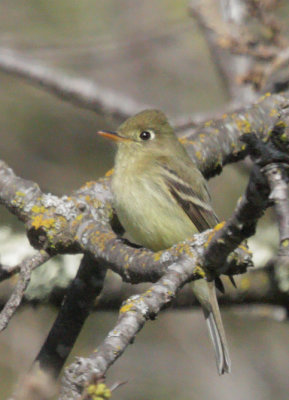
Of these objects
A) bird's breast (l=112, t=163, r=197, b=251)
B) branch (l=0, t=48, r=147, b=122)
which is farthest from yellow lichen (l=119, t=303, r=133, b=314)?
branch (l=0, t=48, r=147, b=122)

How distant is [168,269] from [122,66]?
19.1 ft

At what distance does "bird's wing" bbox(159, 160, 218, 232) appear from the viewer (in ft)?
13.8

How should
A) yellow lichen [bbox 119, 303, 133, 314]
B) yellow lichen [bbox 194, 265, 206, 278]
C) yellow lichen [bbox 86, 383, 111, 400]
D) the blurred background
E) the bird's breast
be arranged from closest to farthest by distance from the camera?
yellow lichen [bbox 86, 383, 111, 400]
yellow lichen [bbox 119, 303, 133, 314]
yellow lichen [bbox 194, 265, 206, 278]
the bird's breast
the blurred background

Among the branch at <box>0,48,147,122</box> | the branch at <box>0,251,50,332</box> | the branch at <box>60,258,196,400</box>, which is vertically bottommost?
the branch at <box>60,258,196,400</box>

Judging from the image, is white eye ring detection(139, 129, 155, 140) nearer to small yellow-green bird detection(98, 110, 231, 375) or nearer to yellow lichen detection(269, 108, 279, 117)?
small yellow-green bird detection(98, 110, 231, 375)

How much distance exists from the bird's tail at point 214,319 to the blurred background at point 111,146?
2.42ft

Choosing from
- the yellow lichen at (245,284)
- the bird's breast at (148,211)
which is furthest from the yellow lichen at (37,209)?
the yellow lichen at (245,284)

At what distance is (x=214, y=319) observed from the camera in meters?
4.10

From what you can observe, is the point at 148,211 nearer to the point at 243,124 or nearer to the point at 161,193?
the point at 161,193

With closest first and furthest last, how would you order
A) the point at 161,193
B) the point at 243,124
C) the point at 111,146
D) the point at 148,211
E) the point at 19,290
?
the point at 19,290, the point at 148,211, the point at 161,193, the point at 243,124, the point at 111,146

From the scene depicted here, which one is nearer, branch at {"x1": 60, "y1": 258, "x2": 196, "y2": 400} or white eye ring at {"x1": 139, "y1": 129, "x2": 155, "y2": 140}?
branch at {"x1": 60, "y1": 258, "x2": 196, "y2": 400}

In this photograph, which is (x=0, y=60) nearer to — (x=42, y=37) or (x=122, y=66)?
(x=42, y=37)

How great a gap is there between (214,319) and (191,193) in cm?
79

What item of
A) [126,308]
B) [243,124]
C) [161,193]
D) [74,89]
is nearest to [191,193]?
[161,193]
